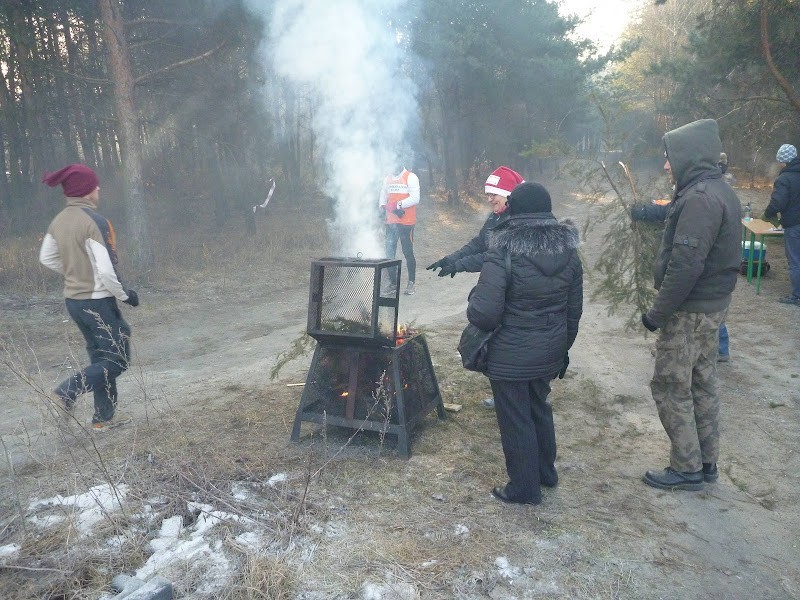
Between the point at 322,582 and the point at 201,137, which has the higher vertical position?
the point at 201,137

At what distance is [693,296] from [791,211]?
18.5ft

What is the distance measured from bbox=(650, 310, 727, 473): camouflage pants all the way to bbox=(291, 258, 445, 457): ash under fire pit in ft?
5.60

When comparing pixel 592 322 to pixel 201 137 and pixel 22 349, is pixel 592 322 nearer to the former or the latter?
pixel 22 349

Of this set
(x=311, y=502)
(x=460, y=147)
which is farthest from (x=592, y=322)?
(x=460, y=147)

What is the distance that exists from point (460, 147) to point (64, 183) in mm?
17865

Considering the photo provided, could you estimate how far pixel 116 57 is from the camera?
1073 cm

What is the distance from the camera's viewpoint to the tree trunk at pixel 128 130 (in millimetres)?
10688

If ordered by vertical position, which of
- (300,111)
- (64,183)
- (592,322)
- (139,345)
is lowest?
(139,345)

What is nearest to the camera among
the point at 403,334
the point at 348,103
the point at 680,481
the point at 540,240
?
the point at 540,240

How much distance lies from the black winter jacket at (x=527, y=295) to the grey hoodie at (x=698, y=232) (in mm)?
599

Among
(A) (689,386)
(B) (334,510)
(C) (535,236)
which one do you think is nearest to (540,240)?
(C) (535,236)

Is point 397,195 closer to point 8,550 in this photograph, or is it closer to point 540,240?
point 540,240

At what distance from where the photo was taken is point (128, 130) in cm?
1114

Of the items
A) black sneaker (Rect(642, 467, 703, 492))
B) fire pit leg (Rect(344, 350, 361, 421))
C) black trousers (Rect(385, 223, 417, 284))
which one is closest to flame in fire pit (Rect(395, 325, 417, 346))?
fire pit leg (Rect(344, 350, 361, 421))
